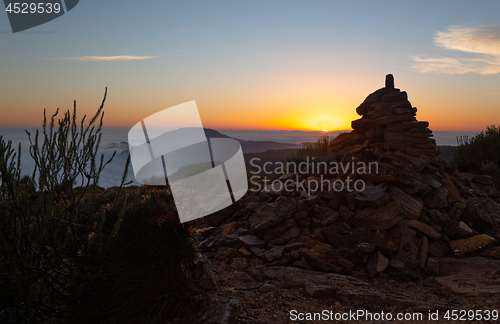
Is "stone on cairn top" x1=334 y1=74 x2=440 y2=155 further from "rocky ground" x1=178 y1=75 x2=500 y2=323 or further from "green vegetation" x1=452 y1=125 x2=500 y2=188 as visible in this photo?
"green vegetation" x1=452 y1=125 x2=500 y2=188

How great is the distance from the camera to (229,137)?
14.0 metres

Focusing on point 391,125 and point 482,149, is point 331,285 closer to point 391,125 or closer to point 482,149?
point 391,125

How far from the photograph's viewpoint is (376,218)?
722 cm

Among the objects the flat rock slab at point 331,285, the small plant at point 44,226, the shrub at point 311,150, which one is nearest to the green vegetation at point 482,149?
the shrub at point 311,150

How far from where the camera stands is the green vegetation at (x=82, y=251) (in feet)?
12.5

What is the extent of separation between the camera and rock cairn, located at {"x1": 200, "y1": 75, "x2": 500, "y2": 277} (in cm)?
659

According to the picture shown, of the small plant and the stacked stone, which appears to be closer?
the small plant

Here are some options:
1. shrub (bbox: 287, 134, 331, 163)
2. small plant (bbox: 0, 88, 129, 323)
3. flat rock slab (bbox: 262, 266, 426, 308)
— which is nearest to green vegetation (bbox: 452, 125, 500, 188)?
shrub (bbox: 287, 134, 331, 163)

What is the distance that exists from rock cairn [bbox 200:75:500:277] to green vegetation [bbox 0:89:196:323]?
7.96 feet

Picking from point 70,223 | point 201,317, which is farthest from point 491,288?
point 70,223

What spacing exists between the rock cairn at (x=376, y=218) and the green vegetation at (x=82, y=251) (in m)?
2.43

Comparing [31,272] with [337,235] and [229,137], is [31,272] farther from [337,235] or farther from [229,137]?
[229,137]

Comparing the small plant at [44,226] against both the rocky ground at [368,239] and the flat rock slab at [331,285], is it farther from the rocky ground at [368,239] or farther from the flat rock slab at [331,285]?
the flat rock slab at [331,285]

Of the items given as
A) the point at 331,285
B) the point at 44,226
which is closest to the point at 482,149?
the point at 331,285
